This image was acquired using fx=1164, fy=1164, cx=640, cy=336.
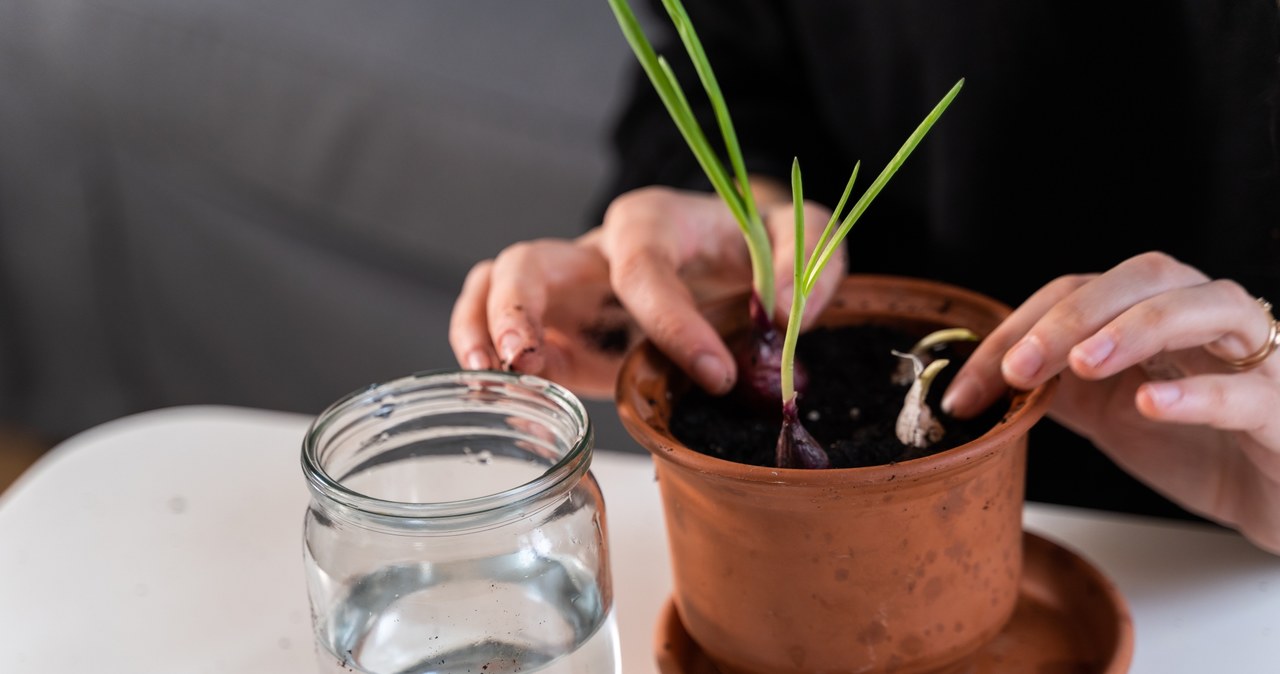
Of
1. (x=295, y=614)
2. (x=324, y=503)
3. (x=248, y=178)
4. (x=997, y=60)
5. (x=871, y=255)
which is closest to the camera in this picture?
(x=324, y=503)

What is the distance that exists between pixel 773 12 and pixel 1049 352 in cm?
51

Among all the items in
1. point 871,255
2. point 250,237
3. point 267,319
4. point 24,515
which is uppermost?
point 871,255

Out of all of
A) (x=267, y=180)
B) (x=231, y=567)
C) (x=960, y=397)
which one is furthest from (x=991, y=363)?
(x=267, y=180)

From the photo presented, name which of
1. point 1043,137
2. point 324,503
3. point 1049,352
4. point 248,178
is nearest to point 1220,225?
point 1043,137

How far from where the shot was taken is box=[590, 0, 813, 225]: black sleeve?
0.86 m

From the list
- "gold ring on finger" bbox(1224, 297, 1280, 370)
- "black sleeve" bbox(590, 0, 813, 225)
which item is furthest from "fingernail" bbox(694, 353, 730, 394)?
"black sleeve" bbox(590, 0, 813, 225)

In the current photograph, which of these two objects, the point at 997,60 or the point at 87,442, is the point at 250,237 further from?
the point at 997,60

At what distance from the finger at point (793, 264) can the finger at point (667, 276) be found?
40mm

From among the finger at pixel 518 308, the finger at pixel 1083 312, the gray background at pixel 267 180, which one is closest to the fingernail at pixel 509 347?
the finger at pixel 518 308

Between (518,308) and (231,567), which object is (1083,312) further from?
(231,567)

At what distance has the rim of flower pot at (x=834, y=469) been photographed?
0.41 metres

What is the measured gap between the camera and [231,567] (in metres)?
0.64

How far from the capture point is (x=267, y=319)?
4.99 ft

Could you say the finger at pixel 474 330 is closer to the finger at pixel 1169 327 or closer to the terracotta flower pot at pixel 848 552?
the terracotta flower pot at pixel 848 552
